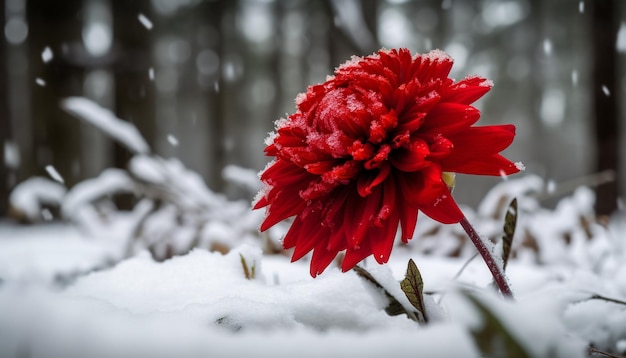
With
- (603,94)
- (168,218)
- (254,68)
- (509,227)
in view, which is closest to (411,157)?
(509,227)

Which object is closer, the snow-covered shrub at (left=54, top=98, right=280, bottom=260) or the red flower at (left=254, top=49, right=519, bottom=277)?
the red flower at (left=254, top=49, right=519, bottom=277)

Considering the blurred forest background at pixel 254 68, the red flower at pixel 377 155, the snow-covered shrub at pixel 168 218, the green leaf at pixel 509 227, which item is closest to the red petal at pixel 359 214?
the red flower at pixel 377 155

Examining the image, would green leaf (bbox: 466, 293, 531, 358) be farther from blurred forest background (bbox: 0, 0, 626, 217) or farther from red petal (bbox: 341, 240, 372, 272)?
blurred forest background (bbox: 0, 0, 626, 217)

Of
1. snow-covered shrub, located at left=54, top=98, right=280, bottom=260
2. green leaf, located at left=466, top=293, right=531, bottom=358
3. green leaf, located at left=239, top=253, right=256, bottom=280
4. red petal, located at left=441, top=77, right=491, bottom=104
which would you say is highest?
snow-covered shrub, located at left=54, top=98, right=280, bottom=260

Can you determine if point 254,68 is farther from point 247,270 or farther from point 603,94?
point 247,270

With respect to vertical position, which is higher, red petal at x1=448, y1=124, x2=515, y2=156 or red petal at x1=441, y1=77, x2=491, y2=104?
red petal at x1=441, y1=77, x2=491, y2=104

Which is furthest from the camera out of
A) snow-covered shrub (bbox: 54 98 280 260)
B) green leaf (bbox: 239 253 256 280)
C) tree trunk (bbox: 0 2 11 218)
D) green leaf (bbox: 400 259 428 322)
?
tree trunk (bbox: 0 2 11 218)

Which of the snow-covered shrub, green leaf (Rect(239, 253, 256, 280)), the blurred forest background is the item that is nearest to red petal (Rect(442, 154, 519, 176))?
green leaf (Rect(239, 253, 256, 280))

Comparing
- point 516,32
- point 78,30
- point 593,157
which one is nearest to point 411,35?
point 516,32
